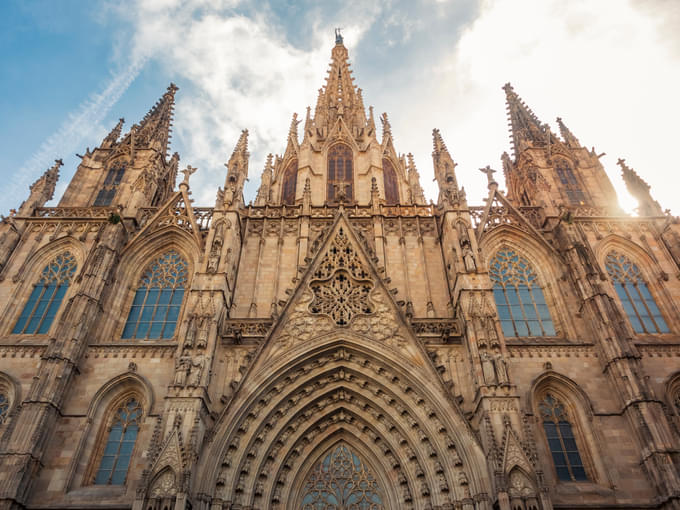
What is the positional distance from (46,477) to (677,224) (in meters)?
24.5

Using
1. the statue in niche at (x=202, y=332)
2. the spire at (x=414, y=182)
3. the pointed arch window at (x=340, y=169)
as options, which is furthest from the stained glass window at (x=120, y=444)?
the spire at (x=414, y=182)

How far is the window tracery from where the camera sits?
16703mm

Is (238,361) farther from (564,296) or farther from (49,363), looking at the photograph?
(564,296)

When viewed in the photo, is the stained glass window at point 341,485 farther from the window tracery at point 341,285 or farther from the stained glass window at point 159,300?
the stained glass window at point 159,300

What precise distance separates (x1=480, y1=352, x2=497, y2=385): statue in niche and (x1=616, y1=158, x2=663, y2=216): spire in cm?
1207

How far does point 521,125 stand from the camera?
2973 centimetres

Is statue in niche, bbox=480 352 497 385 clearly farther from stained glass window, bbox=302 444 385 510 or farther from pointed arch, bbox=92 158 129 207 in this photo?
pointed arch, bbox=92 158 129 207

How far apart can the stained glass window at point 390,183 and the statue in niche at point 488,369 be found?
526 inches

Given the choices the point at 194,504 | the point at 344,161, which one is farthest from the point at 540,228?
Result: the point at 194,504

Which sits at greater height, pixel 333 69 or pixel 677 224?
pixel 333 69

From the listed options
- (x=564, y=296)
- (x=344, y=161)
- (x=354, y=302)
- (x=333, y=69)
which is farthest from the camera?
(x=333, y=69)

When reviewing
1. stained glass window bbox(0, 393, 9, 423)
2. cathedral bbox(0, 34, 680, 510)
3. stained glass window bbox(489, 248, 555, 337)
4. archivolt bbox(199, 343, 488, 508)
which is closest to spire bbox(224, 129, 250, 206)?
cathedral bbox(0, 34, 680, 510)

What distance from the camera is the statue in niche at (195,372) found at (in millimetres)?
13801

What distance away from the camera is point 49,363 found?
1502 centimetres
